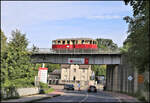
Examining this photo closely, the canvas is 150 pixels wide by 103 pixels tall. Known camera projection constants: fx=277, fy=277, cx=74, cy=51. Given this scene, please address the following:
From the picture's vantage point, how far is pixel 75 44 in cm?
5681

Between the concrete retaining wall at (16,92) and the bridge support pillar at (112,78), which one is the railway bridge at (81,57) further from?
the concrete retaining wall at (16,92)

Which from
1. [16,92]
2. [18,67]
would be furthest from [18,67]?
[16,92]

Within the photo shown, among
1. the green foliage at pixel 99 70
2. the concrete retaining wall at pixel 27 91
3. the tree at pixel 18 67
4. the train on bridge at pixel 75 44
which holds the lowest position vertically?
the concrete retaining wall at pixel 27 91

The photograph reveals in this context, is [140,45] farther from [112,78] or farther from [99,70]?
[99,70]

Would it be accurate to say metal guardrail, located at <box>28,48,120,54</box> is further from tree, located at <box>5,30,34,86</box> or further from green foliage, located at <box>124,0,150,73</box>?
green foliage, located at <box>124,0,150,73</box>

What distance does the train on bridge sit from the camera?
55.8m

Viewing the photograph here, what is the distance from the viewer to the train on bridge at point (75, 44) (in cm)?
5578

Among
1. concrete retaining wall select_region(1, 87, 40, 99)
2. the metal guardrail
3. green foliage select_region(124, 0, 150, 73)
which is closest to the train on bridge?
the metal guardrail

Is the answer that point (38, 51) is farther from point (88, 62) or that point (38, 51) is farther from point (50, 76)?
point (50, 76)

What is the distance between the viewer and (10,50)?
33906 millimetres

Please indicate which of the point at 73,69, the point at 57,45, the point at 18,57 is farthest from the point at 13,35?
the point at 73,69

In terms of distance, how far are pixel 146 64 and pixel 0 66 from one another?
12564mm

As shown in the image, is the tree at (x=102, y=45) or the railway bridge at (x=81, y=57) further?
the tree at (x=102, y=45)

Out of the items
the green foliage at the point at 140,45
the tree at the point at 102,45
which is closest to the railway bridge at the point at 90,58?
the green foliage at the point at 140,45
